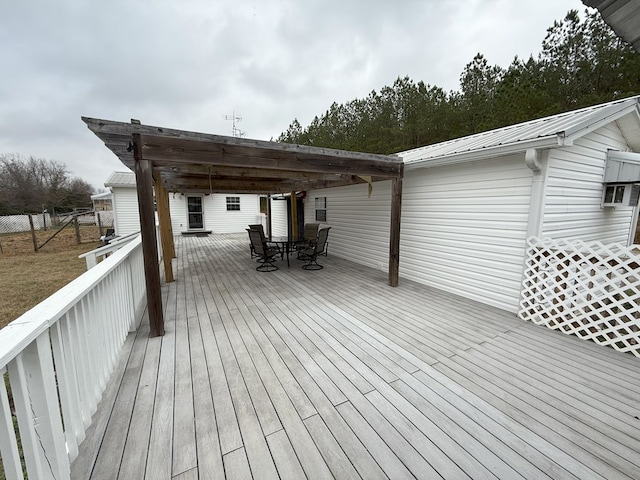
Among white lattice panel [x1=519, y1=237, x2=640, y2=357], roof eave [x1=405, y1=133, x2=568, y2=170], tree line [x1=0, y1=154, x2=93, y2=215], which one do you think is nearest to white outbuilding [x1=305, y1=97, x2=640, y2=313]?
roof eave [x1=405, y1=133, x2=568, y2=170]

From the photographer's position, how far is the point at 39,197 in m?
24.2

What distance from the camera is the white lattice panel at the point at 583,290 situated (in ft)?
9.18

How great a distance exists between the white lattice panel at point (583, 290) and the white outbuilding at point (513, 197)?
0.21 meters

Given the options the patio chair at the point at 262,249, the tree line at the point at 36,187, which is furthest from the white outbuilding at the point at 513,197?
the tree line at the point at 36,187

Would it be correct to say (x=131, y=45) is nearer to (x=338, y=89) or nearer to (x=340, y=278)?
(x=340, y=278)

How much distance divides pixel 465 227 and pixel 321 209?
525 centimetres

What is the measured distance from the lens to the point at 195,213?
14375 mm

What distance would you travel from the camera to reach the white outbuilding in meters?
3.46

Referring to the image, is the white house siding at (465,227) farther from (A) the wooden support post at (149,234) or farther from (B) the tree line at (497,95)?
(B) the tree line at (497,95)

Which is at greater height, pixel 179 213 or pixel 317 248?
pixel 179 213

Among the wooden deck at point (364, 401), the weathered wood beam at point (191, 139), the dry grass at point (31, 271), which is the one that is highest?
the weathered wood beam at point (191, 139)

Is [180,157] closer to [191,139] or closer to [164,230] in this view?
[191,139]

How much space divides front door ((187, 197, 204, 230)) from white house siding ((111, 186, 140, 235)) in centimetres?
283

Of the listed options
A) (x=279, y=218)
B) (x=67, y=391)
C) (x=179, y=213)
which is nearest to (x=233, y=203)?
(x=179, y=213)
